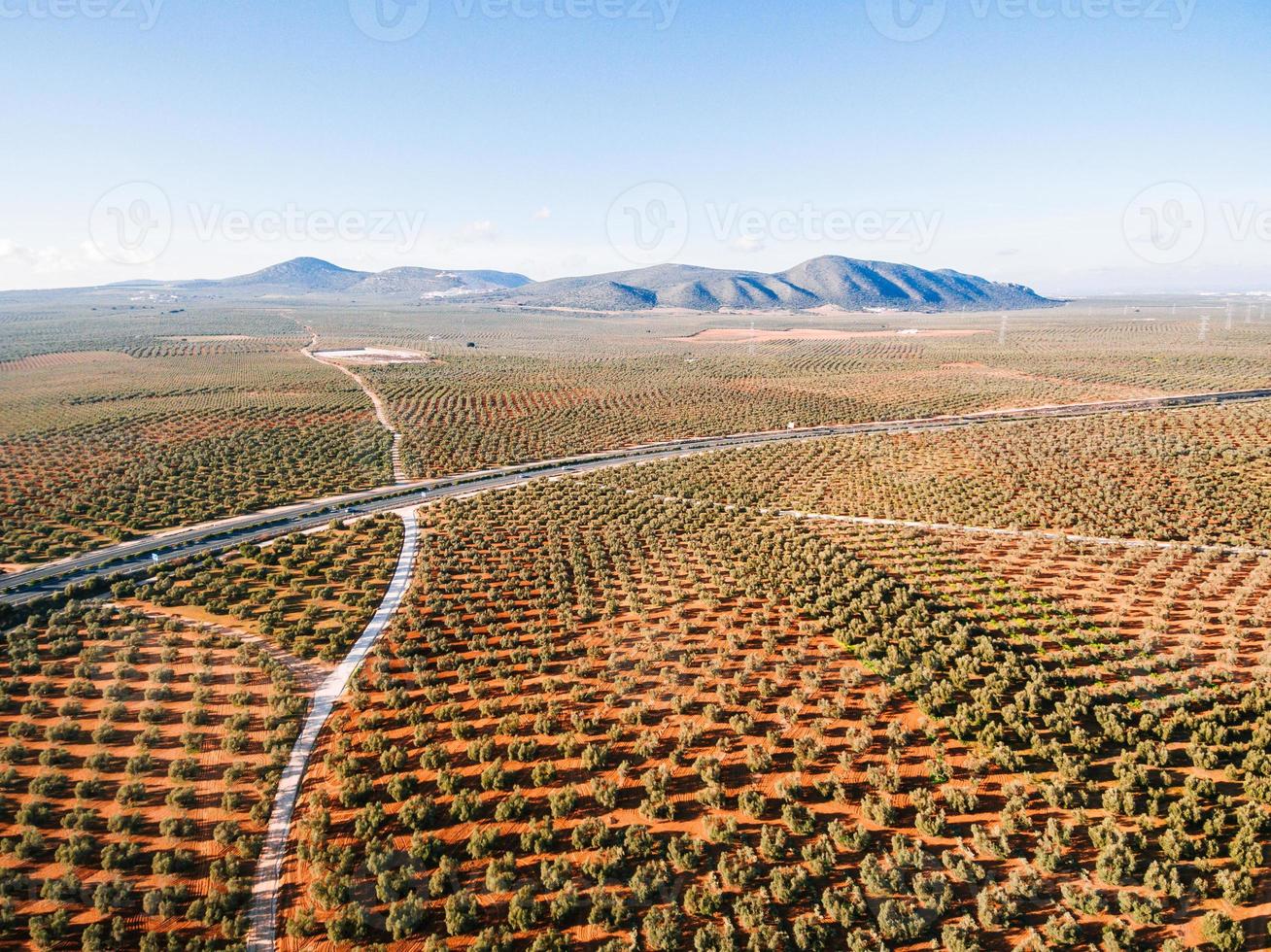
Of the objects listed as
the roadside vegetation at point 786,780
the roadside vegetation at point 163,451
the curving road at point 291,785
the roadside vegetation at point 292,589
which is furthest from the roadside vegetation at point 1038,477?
the roadside vegetation at point 163,451

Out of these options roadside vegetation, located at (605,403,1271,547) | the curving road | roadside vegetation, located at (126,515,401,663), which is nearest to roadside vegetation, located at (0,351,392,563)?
roadside vegetation, located at (126,515,401,663)

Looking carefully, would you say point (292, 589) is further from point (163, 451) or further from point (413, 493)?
point (163, 451)

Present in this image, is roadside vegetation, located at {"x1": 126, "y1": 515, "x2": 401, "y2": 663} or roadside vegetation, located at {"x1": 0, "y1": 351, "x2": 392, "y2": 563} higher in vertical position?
roadside vegetation, located at {"x1": 0, "y1": 351, "x2": 392, "y2": 563}

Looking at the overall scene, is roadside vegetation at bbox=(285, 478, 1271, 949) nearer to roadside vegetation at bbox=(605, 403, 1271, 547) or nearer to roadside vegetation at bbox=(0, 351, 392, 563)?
roadside vegetation at bbox=(605, 403, 1271, 547)

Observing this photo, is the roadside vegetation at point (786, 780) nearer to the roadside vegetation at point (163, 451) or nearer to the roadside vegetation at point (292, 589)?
the roadside vegetation at point (292, 589)

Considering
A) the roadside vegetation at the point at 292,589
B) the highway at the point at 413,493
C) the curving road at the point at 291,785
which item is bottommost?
the curving road at the point at 291,785
